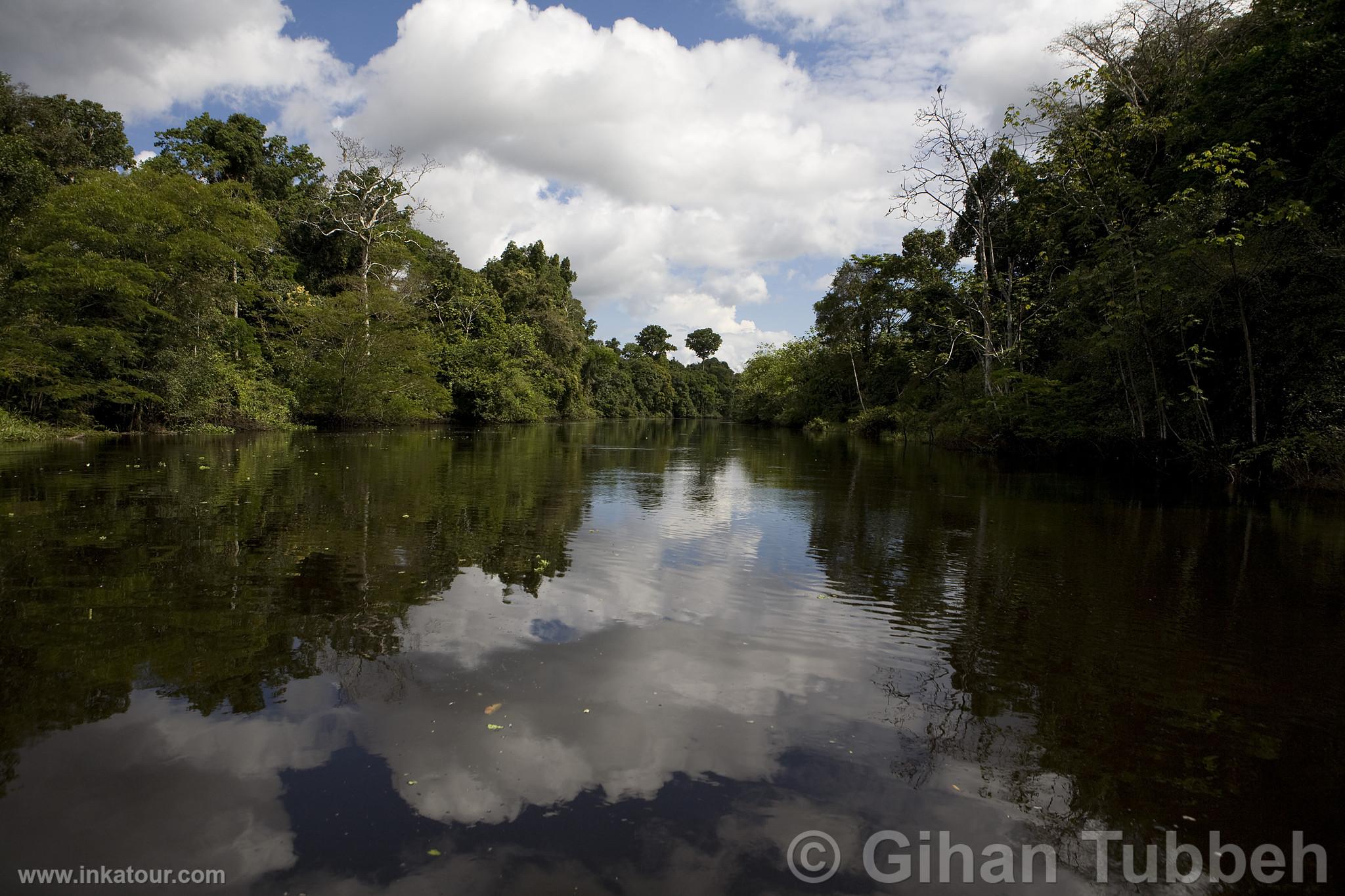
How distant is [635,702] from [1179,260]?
1514 centimetres

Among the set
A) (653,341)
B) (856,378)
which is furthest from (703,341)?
(856,378)

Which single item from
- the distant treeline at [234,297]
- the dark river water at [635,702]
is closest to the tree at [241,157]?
the distant treeline at [234,297]

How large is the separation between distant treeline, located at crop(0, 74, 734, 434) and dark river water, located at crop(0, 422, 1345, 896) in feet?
52.2

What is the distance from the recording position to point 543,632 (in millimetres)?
4703

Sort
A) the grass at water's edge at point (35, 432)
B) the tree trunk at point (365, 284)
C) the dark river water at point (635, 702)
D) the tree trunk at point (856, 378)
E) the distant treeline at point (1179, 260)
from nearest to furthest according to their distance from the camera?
the dark river water at point (635, 702)
the distant treeline at point (1179, 260)
the grass at water's edge at point (35, 432)
the tree trunk at point (365, 284)
the tree trunk at point (856, 378)

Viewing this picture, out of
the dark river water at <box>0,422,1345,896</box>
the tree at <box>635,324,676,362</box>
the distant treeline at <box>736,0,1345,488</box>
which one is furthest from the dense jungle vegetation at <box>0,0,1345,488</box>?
the tree at <box>635,324,676,362</box>

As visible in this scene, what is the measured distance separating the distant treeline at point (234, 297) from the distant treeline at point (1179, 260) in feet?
77.8

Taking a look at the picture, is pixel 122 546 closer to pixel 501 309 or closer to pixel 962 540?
pixel 962 540

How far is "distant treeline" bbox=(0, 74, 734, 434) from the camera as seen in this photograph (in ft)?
63.8

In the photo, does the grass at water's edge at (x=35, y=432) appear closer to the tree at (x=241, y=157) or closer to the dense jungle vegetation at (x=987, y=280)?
the dense jungle vegetation at (x=987, y=280)

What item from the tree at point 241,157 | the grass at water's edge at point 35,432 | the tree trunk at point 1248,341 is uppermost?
the tree at point 241,157

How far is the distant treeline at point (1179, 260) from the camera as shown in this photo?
12.2 m

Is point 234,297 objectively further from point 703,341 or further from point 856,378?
point 703,341

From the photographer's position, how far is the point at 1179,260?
1342cm
